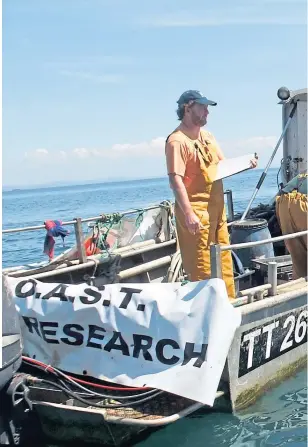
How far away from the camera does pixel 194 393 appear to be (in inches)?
168

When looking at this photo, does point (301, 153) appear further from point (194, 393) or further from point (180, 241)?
point (194, 393)

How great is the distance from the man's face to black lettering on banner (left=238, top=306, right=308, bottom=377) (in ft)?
6.68

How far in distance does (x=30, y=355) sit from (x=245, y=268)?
338 centimetres

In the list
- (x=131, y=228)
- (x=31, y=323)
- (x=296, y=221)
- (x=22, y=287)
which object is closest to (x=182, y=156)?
(x=296, y=221)

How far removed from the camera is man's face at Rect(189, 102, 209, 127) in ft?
17.7

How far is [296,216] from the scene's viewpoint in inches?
237

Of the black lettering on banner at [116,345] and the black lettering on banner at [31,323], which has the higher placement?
the black lettering on banner at [31,323]

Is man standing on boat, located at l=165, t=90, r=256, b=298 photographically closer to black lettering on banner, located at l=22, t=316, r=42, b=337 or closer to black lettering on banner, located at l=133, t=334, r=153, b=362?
black lettering on banner, located at l=133, t=334, r=153, b=362

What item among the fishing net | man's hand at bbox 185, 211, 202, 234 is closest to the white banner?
man's hand at bbox 185, 211, 202, 234

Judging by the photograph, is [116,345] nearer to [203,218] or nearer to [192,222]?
[192,222]

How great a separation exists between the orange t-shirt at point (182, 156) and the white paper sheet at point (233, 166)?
10.1 inches

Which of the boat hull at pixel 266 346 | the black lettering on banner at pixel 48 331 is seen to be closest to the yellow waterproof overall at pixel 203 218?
the boat hull at pixel 266 346

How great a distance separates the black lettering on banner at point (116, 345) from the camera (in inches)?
183

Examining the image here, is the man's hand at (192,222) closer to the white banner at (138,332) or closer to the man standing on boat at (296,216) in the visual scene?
the white banner at (138,332)
